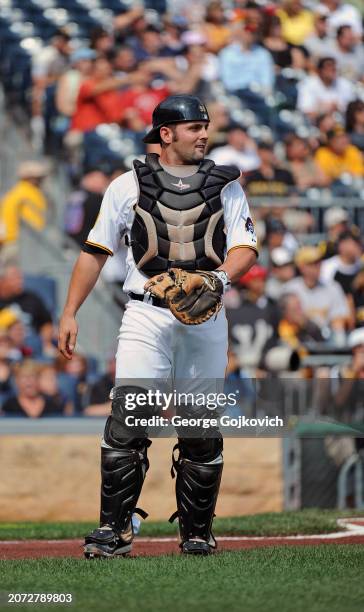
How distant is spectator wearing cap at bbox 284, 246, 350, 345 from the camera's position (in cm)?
1193

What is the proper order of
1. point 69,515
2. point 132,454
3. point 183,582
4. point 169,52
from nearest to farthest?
point 183,582 → point 132,454 → point 69,515 → point 169,52

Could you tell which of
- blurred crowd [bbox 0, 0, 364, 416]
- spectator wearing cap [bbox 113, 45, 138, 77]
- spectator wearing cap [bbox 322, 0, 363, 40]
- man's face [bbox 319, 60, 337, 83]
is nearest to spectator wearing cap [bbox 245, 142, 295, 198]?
blurred crowd [bbox 0, 0, 364, 416]

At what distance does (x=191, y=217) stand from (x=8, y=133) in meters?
8.90

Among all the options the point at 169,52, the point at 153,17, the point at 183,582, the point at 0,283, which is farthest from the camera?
the point at 153,17

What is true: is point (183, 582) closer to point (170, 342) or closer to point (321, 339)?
point (170, 342)

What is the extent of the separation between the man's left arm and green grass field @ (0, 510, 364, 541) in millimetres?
2261

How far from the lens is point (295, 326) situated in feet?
37.7

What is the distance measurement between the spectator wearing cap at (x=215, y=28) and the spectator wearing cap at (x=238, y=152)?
1.97 meters

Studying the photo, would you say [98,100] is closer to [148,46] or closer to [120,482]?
[148,46]

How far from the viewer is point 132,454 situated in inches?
213

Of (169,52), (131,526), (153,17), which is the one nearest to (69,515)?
(131,526)

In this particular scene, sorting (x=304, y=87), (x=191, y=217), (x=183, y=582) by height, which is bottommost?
(x=183, y=582)

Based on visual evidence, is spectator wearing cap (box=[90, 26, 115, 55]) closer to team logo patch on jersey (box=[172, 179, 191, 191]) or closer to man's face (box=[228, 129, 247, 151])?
man's face (box=[228, 129, 247, 151])

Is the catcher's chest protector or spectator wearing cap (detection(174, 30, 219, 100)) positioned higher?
spectator wearing cap (detection(174, 30, 219, 100))
